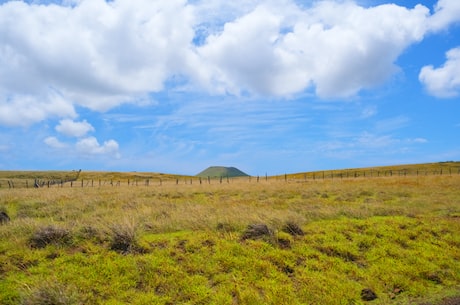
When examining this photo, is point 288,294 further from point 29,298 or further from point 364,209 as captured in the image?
point 364,209

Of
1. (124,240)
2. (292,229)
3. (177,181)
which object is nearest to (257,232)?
(292,229)

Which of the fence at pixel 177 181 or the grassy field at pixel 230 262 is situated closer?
the grassy field at pixel 230 262

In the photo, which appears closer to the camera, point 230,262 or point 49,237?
point 230,262


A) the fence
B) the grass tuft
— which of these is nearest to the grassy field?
the grass tuft

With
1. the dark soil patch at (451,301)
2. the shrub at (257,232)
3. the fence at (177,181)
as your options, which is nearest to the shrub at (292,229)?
the shrub at (257,232)

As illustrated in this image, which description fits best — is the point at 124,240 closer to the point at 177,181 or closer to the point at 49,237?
the point at 49,237

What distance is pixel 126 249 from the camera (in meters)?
8.72

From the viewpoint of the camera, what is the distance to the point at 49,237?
9055 millimetres

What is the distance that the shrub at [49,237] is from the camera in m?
8.94

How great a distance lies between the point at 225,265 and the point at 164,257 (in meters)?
1.68

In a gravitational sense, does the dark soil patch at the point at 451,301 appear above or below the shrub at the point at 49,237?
below

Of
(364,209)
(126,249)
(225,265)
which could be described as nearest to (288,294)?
(225,265)

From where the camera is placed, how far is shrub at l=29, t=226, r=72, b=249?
8.94 m

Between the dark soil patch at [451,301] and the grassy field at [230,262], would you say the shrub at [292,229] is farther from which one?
the dark soil patch at [451,301]
